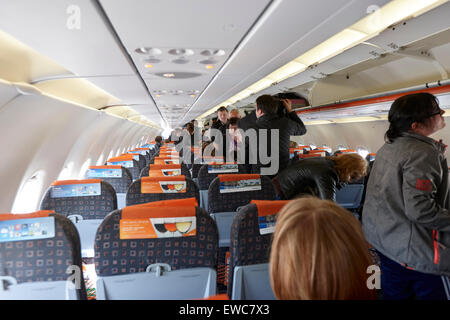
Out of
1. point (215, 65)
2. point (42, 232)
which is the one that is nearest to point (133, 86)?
point (215, 65)

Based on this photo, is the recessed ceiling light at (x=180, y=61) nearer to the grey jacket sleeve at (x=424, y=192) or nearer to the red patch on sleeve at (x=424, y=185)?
the grey jacket sleeve at (x=424, y=192)

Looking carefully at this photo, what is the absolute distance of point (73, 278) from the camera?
1508 millimetres

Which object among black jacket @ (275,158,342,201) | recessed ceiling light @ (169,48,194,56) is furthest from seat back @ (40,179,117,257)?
black jacket @ (275,158,342,201)

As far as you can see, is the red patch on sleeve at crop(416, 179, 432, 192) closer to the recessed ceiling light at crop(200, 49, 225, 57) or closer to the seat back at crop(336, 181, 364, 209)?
the recessed ceiling light at crop(200, 49, 225, 57)

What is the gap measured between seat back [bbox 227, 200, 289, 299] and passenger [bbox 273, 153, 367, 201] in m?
0.97

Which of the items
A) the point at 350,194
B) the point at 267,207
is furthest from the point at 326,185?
the point at 350,194

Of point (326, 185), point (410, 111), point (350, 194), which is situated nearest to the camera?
point (410, 111)

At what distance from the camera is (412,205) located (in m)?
1.67

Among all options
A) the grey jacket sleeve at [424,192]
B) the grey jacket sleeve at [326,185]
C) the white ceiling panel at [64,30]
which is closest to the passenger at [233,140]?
the grey jacket sleeve at [326,185]

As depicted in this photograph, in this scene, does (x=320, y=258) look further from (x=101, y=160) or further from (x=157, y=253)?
(x=101, y=160)

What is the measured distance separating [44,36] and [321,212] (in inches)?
84.7

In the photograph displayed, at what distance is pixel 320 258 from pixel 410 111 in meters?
1.50

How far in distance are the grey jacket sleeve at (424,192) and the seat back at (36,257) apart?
6.26 ft
